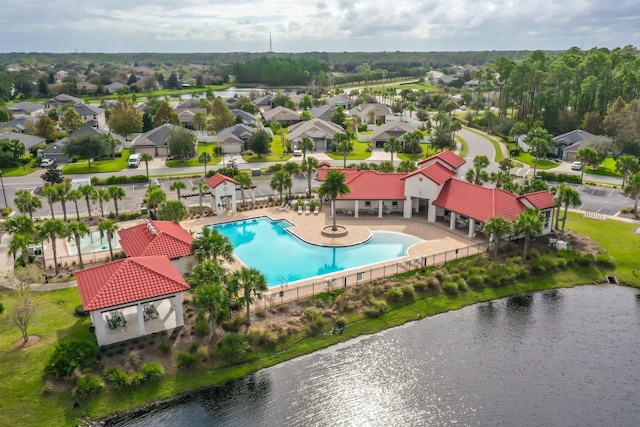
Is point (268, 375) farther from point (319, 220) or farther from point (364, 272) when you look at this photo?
point (319, 220)

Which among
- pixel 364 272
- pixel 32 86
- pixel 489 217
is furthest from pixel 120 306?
pixel 32 86

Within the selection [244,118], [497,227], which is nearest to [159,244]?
[497,227]

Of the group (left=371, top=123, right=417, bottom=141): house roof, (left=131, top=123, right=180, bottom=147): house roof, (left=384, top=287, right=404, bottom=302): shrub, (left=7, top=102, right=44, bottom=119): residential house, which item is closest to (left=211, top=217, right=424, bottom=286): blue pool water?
(left=384, top=287, right=404, bottom=302): shrub

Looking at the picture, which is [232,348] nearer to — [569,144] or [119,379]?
[119,379]

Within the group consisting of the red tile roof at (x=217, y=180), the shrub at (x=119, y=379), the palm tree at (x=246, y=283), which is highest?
the red tile roof at (x=217, y=180)

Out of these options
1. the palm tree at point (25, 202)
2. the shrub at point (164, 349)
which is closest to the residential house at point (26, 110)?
the palm tree at point (25, 202)

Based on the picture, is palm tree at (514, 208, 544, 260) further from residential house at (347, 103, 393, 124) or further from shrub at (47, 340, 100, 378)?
residential house at (347, 103, 393, 124)

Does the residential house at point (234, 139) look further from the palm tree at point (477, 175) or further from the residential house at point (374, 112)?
the palm tree at point (477, 175)
